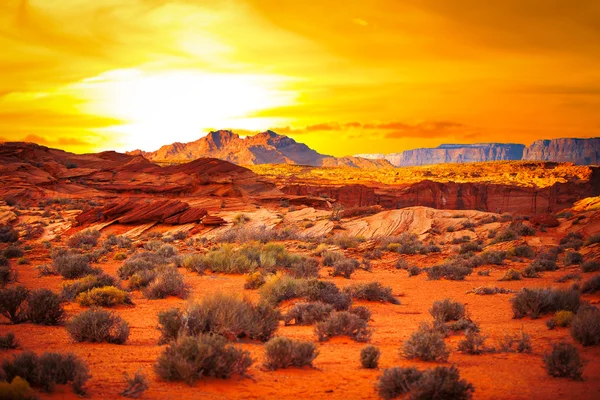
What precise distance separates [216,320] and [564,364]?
5355 mm

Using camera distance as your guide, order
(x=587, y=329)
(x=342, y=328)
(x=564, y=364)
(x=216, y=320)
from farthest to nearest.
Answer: (x=342, y=328) → (x=587, y=329) → (x=216, y=320) → (x=564, y=364)

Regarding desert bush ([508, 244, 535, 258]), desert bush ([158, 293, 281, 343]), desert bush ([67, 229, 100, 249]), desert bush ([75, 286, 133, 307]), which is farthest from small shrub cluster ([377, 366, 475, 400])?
desert bush ([67, 229, 100, 249])

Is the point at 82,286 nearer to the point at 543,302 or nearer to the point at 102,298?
the point at 102,298

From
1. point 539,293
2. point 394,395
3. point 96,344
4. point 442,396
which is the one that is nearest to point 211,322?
point 96,344

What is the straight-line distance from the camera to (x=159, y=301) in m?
14.4

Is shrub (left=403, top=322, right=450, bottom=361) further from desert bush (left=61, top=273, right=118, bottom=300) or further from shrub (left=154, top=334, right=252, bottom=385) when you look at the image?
desert bush (left=61, top=273, right=118, bottom=300)

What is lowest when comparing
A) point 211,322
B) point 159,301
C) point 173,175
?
point 159,301

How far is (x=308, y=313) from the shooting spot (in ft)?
37.6

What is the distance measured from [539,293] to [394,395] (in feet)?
24.6

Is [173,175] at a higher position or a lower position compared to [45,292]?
higher

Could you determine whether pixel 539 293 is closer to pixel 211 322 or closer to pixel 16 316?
pixel 211 322

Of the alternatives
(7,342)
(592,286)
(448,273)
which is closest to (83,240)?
(448,273)

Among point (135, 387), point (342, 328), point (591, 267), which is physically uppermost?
point (591, 267)

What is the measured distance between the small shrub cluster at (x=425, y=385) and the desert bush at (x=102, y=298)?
8.90 metres
